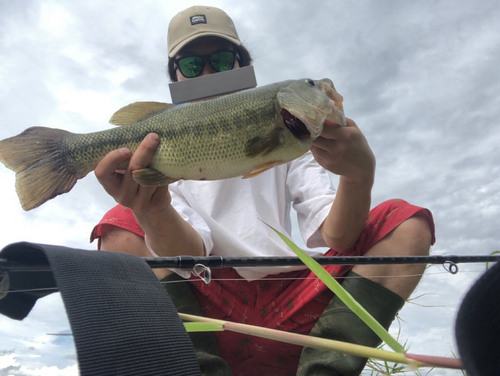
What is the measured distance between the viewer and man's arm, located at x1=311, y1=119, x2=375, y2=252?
→ 1.83 metres

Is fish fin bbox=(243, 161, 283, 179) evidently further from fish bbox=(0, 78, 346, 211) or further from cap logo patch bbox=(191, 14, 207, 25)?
cap logo patch bbox=(191, 14, 207, 25)

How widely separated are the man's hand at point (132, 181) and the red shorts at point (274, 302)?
23cm

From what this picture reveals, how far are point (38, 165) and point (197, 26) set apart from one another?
4.86 ft

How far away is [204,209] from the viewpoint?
2.54 meters

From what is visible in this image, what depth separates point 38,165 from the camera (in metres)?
1.94

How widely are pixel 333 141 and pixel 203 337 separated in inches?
42.9

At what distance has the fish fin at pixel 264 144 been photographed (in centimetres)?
175

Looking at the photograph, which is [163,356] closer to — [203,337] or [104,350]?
[104,350]

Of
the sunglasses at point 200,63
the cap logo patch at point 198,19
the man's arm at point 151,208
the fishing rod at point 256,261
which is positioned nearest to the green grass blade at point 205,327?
the fishing rod at point 256,261

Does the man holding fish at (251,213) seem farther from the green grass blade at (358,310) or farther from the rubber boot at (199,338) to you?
the green grass blade at (358,310)

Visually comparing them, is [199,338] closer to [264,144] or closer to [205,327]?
[264,144]

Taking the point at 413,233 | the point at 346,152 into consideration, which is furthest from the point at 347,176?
the point at 413,233

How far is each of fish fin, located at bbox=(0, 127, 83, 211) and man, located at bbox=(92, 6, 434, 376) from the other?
18 centimetres

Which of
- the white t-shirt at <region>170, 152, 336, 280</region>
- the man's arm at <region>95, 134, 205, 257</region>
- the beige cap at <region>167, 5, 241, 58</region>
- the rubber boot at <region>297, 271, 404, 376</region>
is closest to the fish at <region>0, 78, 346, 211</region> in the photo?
the man's arm at <region>95, 134, 205, 257</region>
